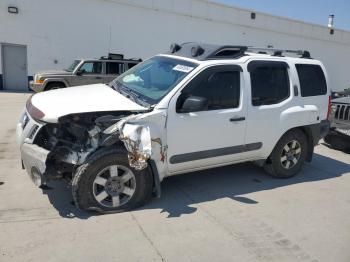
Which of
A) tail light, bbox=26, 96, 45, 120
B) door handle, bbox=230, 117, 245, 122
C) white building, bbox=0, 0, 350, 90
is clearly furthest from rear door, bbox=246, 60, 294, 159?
white building, bbox=0, 0, 350, 90

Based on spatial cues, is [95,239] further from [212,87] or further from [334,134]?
[334,134]

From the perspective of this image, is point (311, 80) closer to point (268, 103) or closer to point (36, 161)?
point (268, 103)

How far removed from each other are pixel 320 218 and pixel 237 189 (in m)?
1.17

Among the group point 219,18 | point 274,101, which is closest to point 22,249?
point 274,101

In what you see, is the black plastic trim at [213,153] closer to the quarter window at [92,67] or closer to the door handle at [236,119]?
the door handle at [236,119]

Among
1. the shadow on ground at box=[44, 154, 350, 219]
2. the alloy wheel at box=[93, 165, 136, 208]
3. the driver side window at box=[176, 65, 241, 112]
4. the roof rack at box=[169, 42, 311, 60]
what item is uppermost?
the roof rack at box=[169, 42, 311, 60]

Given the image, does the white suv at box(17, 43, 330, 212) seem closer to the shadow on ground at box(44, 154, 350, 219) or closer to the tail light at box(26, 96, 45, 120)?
the tail light at box(26, 96, 45, 120)

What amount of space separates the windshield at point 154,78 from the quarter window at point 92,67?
7379 millimetres

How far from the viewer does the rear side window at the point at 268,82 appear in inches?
205

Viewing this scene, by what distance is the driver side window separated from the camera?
4.68 metres

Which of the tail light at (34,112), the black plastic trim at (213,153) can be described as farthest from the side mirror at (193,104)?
the tail light at (34,112)

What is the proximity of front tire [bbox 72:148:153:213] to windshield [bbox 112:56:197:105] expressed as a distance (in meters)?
0.82

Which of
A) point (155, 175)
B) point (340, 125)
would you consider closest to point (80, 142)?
point (155, 175)

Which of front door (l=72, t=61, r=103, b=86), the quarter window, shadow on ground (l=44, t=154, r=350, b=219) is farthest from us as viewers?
the quarter window
